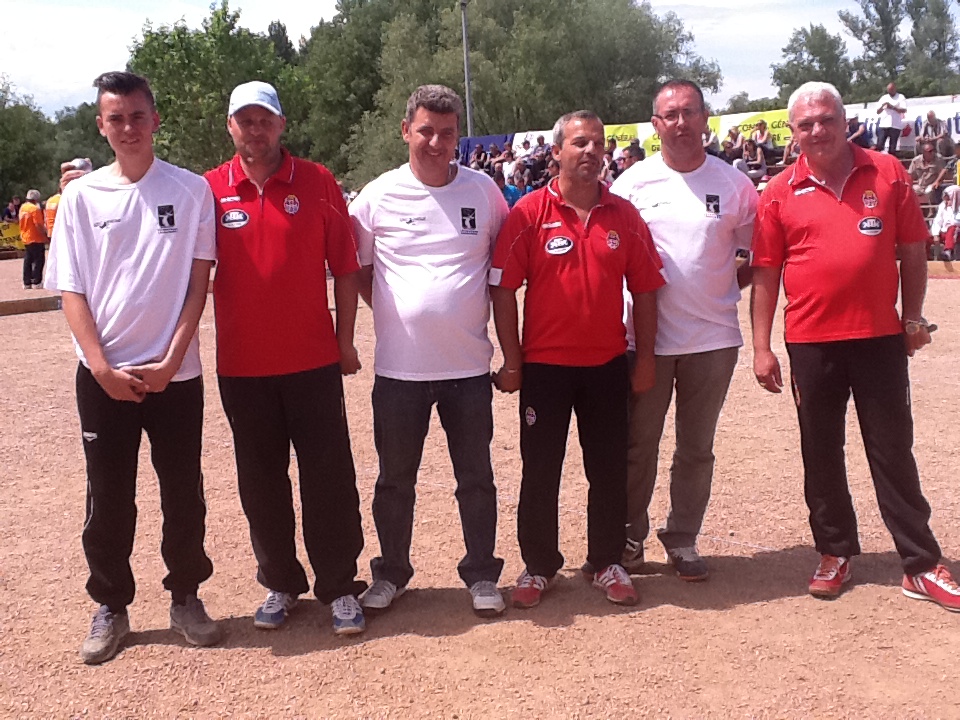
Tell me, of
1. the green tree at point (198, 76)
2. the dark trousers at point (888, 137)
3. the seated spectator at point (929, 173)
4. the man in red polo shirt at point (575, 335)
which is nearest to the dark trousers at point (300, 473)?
the man in red polo shirt at point (575, 335)

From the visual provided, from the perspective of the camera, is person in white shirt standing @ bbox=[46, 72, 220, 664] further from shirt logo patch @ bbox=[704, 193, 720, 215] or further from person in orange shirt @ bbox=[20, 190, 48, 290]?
person in orange shirt @ bbox=[20, 190, 48, 290]

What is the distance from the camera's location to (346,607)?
4.19 m

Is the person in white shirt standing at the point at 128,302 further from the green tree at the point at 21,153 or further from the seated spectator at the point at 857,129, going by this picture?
→ the green tree at the point at 21,153

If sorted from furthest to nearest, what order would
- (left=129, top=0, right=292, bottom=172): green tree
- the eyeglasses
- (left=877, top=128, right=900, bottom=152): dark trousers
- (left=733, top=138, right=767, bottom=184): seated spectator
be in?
(left=129, top=0, right=292, bottom=172): green tree, (left=733, top=138, right=767, bottom=184): seated spectator, (left=877, top=128, right=900, bottom=152): dark trousers, the eyeglasses

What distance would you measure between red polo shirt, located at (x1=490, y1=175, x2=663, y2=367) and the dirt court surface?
1.13 meters

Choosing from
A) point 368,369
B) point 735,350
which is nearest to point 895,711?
point 735,350

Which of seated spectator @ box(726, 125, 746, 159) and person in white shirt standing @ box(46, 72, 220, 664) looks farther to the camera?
seated spectator @ box(726, 125, 746, 159)

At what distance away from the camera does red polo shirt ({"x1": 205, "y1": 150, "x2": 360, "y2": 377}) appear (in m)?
3.95

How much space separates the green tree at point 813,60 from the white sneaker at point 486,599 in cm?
7673

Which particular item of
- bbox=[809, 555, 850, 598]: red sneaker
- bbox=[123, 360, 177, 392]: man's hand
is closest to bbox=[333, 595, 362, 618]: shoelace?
bbox=[123, 360, 177, 392]: man's hand

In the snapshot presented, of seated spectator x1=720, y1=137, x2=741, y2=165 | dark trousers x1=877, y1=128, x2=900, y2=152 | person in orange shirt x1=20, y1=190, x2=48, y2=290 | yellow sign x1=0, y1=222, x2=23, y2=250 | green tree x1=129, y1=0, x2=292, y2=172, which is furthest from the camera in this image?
green tree x1=129, y1=0, x2=292, y2=172

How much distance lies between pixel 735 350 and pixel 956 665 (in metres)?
1.55

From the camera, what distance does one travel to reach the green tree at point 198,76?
4850 cm

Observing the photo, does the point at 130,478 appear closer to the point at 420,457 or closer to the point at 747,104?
the point at 420,457
